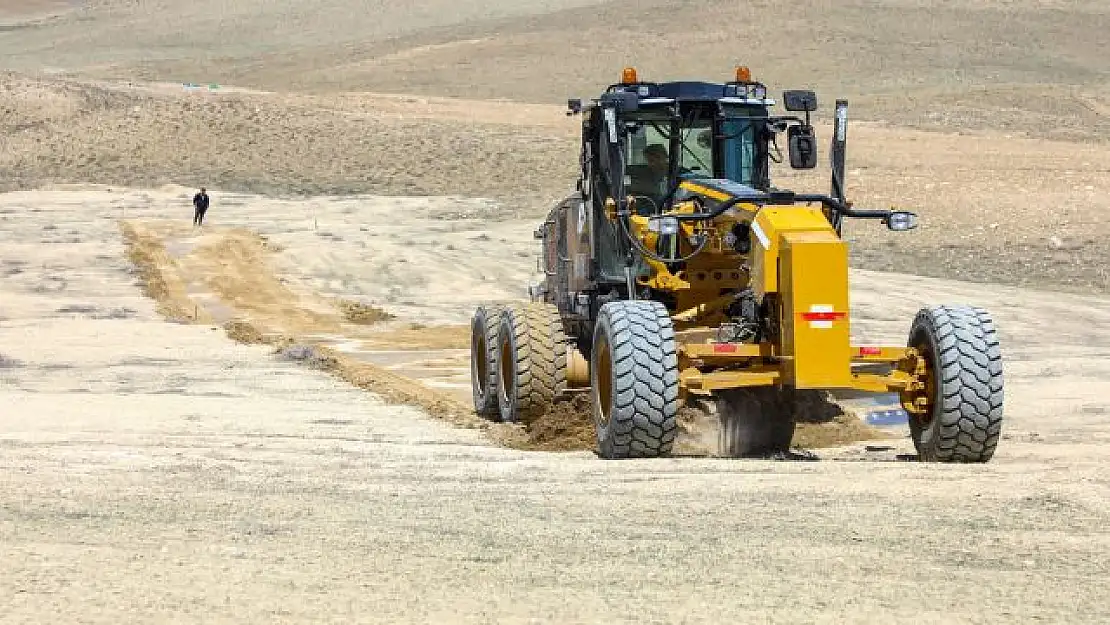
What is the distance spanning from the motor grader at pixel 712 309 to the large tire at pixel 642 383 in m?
0.01

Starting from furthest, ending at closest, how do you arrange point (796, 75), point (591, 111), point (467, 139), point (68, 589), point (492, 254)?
point (796, 75), point (467, 139), point (492, 254), point (591, 111), point (68, 589)

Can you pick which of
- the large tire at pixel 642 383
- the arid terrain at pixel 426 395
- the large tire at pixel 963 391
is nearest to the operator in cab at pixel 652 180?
the arid terrain at pixel 426 395

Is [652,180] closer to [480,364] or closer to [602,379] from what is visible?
[602,379]

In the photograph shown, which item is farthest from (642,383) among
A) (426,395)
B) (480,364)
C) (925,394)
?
(426,395)

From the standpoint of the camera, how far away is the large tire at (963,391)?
11.8 m

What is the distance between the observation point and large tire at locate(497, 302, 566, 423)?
1448 cm

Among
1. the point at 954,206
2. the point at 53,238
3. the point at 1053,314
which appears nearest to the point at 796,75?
the point at 954,206

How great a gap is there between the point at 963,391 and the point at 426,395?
23.8 ft

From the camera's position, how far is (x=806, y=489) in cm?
1031

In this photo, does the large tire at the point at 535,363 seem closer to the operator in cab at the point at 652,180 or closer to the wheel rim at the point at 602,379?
the operator in cab at the point at 652,180

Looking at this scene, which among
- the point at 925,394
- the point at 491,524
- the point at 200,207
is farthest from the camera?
the point at 200,207

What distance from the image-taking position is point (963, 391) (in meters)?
11.8

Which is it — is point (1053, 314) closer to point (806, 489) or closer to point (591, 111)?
point (591, 111)

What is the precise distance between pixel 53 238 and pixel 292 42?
86688mm
